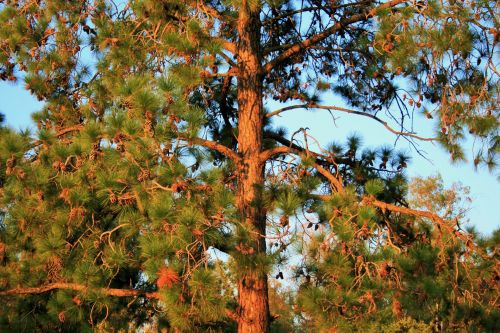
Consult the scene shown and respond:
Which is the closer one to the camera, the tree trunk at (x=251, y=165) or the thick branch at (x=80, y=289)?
the thick branch at (x=80, y=289)

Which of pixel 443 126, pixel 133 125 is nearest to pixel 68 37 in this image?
pixel 133 125

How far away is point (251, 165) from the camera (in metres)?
5.98

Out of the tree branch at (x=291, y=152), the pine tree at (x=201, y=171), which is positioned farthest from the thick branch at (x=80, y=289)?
the tree branch at (x=291, y=152)

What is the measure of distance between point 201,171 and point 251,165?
106cm

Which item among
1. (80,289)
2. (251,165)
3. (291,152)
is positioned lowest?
(80,289)

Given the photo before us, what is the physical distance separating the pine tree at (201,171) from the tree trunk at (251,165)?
0.05ft

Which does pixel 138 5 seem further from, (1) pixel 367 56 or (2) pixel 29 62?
(1) pixel 367 56

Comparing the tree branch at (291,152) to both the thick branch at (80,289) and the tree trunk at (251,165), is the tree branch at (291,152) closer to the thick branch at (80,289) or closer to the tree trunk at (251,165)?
the tree trunk at (251,165)

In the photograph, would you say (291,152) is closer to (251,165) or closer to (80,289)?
(251,165)

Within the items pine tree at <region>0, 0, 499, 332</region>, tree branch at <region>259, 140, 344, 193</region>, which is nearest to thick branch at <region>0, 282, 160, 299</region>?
pine tree at <region>0, 0, 499, 332</region>

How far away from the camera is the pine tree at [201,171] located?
14.9ft

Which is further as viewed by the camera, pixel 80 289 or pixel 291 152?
pixel 291 152

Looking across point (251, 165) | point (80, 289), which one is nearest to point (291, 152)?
point (251, 165)

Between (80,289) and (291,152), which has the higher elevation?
(291,152)
